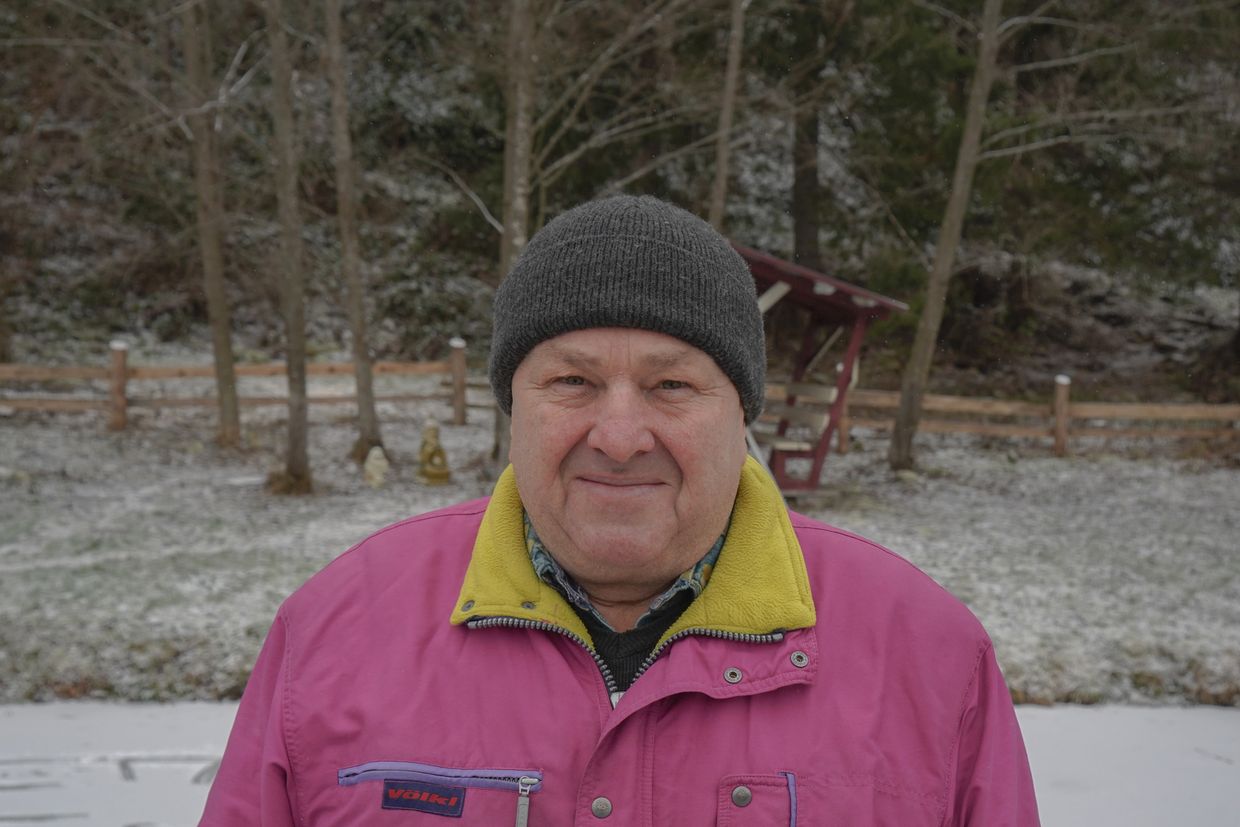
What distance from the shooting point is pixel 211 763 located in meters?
4.17

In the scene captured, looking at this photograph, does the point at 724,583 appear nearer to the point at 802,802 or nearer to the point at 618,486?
the point at 618,486

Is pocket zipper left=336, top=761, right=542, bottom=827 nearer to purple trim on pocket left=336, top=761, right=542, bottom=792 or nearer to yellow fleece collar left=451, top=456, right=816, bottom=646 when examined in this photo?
purple trim on pocket left=336, top=761, right=542, bottom=792

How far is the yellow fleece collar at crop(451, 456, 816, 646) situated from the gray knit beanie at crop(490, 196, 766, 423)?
0.24 m

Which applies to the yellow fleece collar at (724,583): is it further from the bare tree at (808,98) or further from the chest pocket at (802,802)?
the bare tree at (808,98)

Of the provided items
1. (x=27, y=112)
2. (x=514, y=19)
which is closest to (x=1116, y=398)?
(x=514, y=19)

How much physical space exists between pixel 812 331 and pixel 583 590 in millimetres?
9114

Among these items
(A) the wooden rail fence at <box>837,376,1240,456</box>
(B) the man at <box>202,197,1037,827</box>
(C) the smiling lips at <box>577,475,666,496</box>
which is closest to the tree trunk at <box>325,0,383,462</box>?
(A) the wooden rail fence at <box>837,376,1240,456</box>

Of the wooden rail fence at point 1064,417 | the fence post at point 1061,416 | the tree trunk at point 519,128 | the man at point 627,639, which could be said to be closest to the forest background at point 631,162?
the tree trunk at point 519,128

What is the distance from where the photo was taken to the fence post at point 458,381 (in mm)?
13820

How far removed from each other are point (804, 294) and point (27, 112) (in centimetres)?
1503

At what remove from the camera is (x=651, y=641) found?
161cm

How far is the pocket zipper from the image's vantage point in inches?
55.1

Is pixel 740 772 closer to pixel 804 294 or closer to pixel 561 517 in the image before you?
pixel 561 517

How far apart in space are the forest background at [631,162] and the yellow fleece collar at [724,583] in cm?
722
